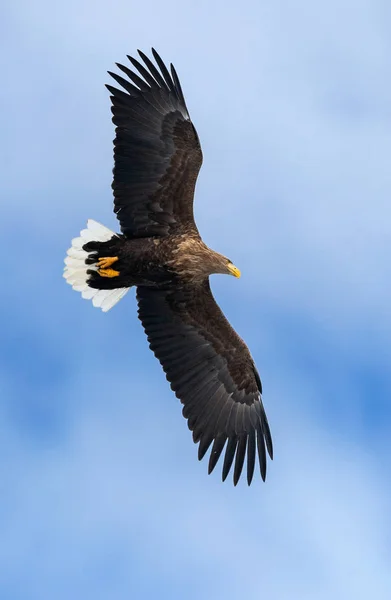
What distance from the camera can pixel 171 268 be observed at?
13.5 metres

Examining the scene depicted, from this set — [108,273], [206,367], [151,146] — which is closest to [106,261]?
[108,273]

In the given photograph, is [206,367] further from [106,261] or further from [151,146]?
[151,146]

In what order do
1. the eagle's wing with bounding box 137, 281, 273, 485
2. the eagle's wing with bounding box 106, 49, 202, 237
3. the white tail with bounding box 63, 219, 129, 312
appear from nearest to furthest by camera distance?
the eagle's wing with bounding box 106, 49, 202, 237, the white tail with bounding box 63, 219, 129, 312, the eagle's wing with bounding box 137, 281, 273, 485

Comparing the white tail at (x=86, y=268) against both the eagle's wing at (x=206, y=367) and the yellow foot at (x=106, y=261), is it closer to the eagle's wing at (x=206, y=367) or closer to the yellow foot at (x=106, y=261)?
the yellow foot at (x=106, y=261)

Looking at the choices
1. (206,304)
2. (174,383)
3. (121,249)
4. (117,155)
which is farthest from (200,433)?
(117,155)

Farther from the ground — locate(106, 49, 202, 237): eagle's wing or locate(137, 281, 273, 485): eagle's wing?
locate(106, 49, 202, 237): eagle's wing

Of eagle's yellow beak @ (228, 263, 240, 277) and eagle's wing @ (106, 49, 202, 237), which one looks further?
eagle's yellow beak @ (228, 263, 240, 277)

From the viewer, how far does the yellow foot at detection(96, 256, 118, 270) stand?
1338cm

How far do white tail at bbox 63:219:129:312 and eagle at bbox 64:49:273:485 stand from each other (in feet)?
0.04

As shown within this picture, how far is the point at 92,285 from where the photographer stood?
45.0 feet

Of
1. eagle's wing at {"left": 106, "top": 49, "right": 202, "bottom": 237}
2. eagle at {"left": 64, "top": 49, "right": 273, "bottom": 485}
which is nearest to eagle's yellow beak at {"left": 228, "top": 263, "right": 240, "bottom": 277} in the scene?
eagle at {"left": 64, "top": 49, "right": 273, "bottom": 485}

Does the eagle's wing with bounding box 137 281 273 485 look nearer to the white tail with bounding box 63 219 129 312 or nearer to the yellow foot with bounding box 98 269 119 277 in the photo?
the white tail with bounding box 63 219 129 312

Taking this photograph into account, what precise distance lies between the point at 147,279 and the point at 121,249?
53 cm

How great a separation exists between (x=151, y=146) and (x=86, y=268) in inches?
67.5
